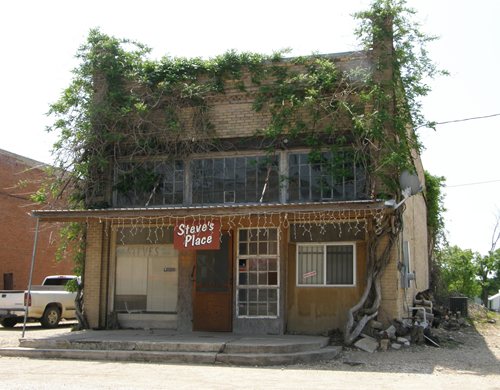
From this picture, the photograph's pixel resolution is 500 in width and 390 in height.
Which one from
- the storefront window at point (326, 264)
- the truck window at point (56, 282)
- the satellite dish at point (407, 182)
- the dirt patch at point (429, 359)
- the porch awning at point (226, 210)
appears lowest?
the dirt patch at point (429, 359)

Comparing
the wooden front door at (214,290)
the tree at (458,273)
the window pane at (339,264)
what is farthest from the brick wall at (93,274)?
the tree at (458,273)

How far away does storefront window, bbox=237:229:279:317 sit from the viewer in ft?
48.2

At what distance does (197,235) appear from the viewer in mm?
13766

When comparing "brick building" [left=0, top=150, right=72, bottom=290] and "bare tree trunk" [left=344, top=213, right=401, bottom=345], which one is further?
"brick building" [left=0, top=150, right=72, bottom=290]

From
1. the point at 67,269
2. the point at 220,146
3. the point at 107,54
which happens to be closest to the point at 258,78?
the point at 220,146

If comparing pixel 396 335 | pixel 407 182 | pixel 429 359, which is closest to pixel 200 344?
pixel 396 335

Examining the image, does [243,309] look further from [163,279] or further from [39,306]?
[39,306]

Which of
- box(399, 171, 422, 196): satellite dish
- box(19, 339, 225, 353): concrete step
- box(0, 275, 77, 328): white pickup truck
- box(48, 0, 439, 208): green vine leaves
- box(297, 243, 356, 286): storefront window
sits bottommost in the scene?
box(19, 339, 225, 353): concrete step

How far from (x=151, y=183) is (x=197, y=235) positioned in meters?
2.85

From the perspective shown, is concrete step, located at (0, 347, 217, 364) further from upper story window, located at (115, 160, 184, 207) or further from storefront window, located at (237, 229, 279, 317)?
upper story window, located at (115, 160, 184, 207)

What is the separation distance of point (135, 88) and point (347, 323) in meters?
8.14

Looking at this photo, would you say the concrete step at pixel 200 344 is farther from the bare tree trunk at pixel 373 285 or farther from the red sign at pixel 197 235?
the red sign at pixel 197 235

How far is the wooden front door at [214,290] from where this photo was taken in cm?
1505

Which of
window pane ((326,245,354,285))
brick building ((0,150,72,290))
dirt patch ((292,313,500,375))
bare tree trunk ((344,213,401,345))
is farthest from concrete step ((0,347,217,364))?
brick building ((0,150,72,290))
